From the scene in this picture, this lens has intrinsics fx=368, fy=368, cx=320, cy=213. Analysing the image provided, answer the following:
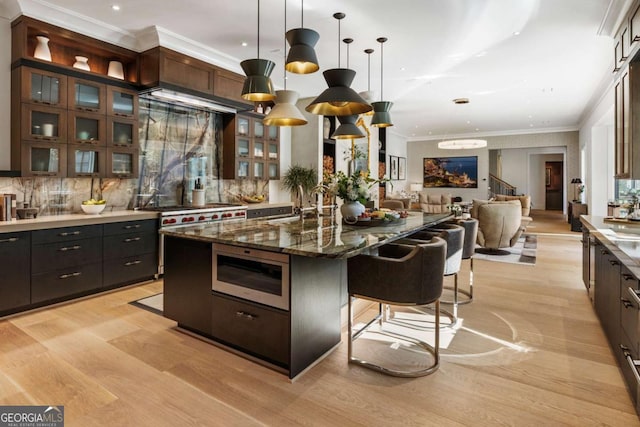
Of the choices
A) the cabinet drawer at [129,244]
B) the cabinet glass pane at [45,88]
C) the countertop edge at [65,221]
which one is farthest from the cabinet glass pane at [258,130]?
the cabinet glass pane at [45,88]

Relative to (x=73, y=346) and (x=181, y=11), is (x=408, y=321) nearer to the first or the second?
(x=73, y=346)

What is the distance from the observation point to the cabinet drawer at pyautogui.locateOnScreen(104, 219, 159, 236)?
413 centimetres

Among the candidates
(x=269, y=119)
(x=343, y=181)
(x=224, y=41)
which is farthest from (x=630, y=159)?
(x=224, y=41)

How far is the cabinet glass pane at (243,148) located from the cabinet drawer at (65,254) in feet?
8.70

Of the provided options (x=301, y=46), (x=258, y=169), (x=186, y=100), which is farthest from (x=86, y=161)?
(x=301, y=46)

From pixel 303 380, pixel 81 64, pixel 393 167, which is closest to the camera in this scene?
pixel 303 380

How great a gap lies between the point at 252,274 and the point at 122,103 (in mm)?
3340

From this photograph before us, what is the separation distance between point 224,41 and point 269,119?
2.02m

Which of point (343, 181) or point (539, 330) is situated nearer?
point (539, 330)

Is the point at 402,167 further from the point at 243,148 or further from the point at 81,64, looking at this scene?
the point at 81,64

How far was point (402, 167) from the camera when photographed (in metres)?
13.5

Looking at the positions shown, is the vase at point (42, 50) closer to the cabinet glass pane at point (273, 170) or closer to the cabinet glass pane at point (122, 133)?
the cabinet glass pane at point (122, 133)

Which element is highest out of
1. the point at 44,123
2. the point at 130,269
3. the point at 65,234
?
the point at 44,123

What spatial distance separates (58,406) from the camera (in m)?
2.06
